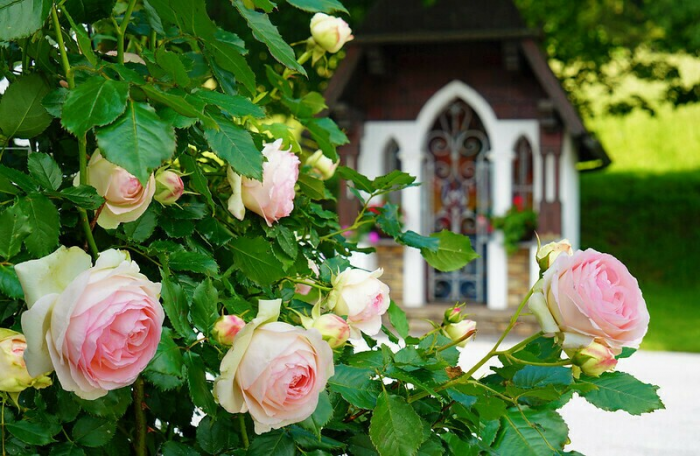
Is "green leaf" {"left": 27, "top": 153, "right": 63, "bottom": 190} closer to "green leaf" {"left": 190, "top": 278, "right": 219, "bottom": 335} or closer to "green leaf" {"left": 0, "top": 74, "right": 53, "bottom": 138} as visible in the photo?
"green leaf" {"left": 0, "top": 74, "right": 53, "bottom": 138}

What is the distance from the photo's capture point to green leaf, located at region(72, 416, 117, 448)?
1.06m

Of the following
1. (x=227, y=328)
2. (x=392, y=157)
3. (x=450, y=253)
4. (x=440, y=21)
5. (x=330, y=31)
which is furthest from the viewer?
(x=392, y=157)

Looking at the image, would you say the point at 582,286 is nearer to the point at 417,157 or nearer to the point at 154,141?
the point at 154,141

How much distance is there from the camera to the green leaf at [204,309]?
940 mm

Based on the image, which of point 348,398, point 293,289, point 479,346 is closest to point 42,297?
point 348,398

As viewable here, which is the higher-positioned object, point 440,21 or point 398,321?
point 440,21

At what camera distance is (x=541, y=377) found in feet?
3.64

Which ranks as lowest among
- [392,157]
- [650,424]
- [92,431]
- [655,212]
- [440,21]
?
[650,424]

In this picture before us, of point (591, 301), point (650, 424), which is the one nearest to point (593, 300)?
point (591, 301)

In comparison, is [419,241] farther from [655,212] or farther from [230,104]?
[655,212]

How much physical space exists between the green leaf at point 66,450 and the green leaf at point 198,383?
19 centimetres

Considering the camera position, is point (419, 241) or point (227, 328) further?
point (419, 241)

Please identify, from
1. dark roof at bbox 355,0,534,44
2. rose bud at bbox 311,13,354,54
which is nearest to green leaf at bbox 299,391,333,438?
rose bud at bbox 311,13,354,54

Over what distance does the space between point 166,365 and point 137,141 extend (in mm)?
233
